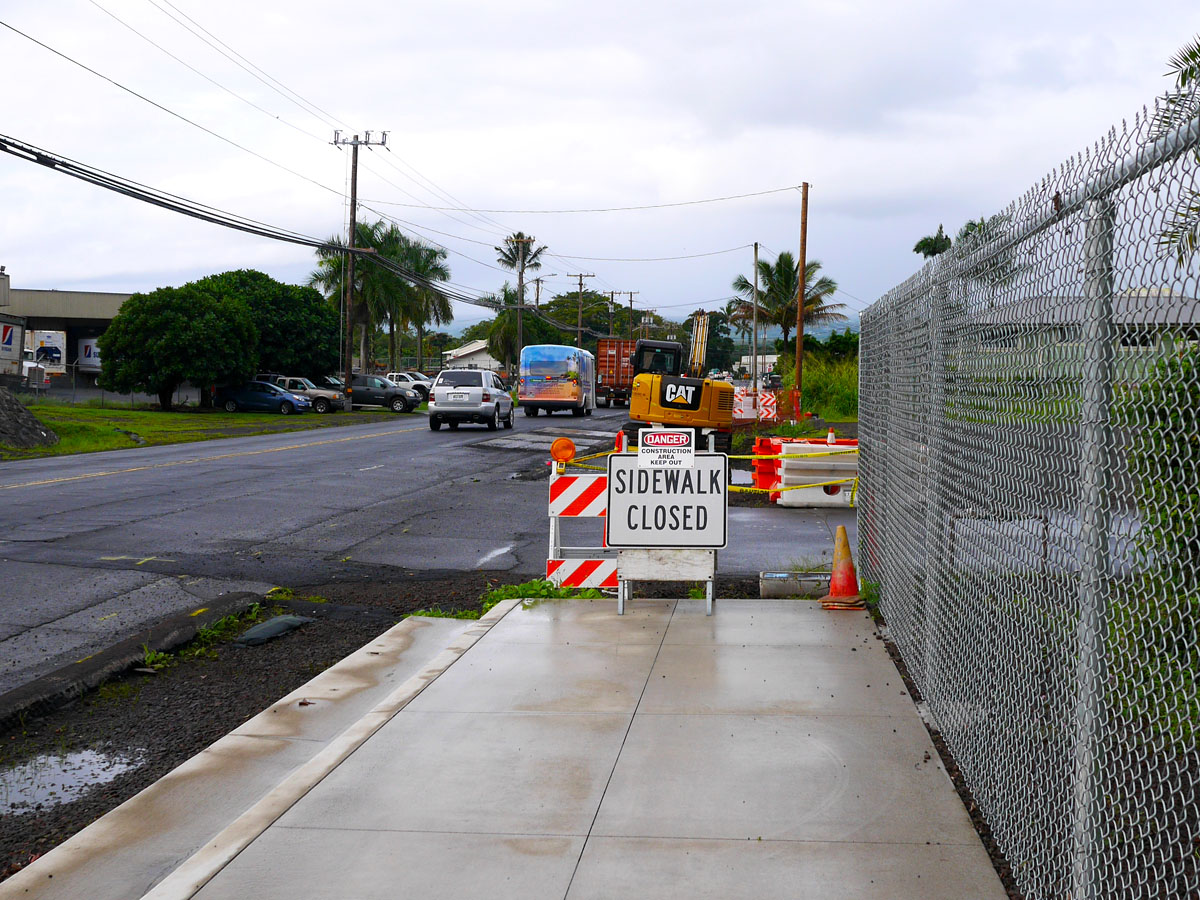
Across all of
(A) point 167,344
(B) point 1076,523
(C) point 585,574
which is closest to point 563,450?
(C) point 585,574

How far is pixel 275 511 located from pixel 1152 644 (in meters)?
13.2

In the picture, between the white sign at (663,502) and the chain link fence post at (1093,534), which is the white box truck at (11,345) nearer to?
the white sign at (663,502)

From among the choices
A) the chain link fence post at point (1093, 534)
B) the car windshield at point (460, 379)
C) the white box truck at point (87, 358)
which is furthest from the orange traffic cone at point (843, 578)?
the white box truck at point (87, 358)

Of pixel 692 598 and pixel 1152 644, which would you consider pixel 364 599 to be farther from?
pixel 1152 644

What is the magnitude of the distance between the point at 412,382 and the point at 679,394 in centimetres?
4261

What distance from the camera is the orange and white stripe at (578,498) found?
30.5 feet

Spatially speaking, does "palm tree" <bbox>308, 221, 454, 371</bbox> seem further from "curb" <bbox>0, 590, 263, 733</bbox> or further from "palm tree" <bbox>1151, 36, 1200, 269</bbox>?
"palm tree" <bbox>1151, 36, 1200, 269</bbox>

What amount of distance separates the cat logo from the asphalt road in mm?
3667

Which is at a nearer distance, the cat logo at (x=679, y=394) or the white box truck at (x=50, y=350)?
the cat logo at (x=679, y=394)

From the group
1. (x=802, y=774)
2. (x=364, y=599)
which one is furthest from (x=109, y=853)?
(x=364, y=599)

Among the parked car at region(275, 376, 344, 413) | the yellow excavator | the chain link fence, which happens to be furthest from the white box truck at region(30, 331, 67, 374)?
the chain link fence

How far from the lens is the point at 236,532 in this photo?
512 inches

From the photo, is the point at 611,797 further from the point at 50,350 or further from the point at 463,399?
the point at 50,350

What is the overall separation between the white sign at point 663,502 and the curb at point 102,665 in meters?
3.08
